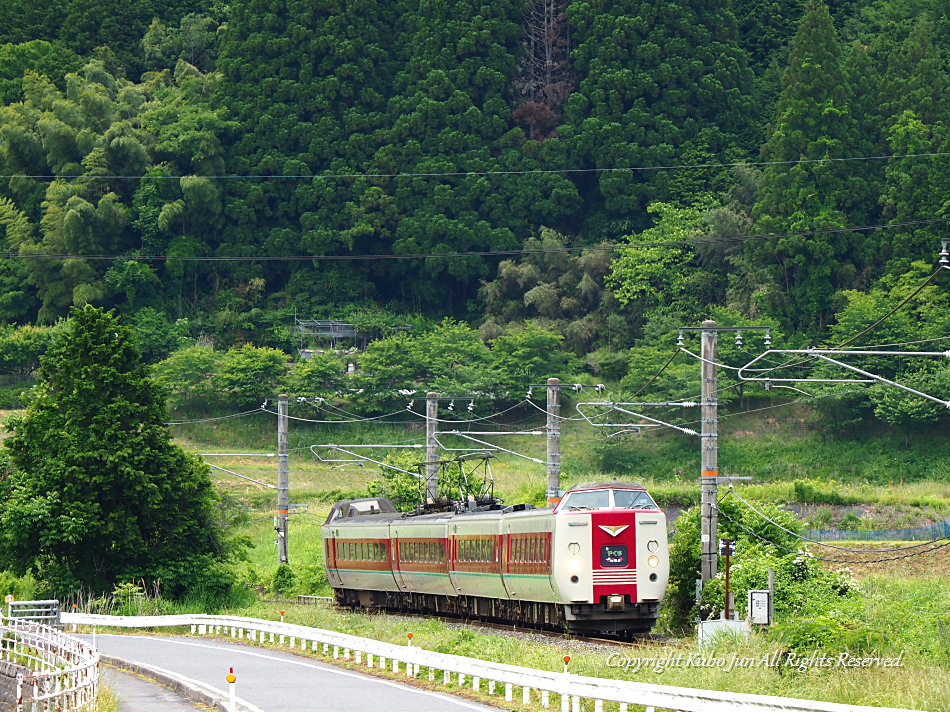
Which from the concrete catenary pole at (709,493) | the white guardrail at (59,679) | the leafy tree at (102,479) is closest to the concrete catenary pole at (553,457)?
the concrete catenary pole at (709,493)

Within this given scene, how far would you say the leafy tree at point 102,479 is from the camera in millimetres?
44250

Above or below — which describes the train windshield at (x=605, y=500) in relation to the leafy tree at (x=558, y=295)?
below

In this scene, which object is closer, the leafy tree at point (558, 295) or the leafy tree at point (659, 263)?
the leafy tree at point (659, 263)

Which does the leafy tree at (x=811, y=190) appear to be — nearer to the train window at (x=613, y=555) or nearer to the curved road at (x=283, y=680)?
the train window at (x=613, y=555)

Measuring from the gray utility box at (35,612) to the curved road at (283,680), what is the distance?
3505mm

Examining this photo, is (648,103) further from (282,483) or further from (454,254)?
(282,483)

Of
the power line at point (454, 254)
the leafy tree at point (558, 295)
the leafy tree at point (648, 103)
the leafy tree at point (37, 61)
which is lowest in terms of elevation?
the leafy tree at point (558, 295)

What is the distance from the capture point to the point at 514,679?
66.3 ft

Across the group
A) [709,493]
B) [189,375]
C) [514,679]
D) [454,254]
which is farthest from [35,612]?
[454,254]

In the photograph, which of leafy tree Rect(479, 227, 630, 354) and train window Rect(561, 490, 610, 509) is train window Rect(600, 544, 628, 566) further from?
leafy tree Rect(479, 227, 630, 354)

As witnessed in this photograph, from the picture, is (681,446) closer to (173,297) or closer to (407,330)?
(407,330)

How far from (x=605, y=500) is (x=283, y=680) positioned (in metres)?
8.40

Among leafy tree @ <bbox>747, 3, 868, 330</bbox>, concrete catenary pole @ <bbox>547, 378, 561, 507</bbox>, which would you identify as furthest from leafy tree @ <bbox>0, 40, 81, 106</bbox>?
concrete catenary pole @ <bbox>547, 378, 561, 507</bbox>

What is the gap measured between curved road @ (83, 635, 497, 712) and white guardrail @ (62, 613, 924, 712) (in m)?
0.45
